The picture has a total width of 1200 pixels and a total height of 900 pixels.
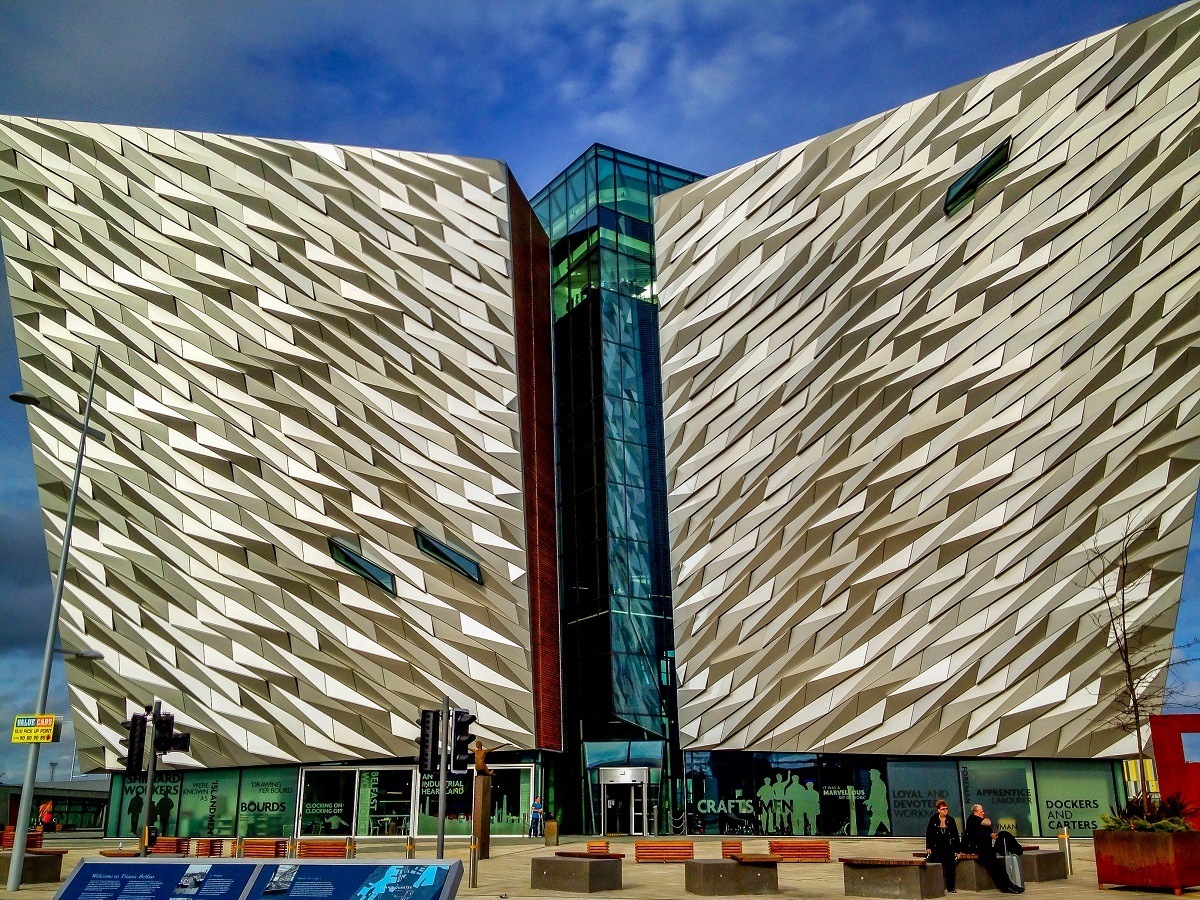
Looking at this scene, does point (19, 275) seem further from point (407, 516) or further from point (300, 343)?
point (407, 516)

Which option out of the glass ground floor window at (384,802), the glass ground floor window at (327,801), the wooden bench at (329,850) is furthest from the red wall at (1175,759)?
the glass ground floor window at (327,801)

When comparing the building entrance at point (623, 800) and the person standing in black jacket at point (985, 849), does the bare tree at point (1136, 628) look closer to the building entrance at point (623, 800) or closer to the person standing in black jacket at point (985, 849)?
the person standing in black jacket at point (985, 849)

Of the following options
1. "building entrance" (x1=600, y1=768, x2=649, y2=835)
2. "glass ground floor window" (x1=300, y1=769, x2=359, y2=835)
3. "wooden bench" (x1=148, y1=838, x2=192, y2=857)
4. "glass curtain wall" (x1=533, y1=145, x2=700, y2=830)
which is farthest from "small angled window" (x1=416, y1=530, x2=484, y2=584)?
"wooden bench" (x1=148, y1=838, x2=192, y2=857)

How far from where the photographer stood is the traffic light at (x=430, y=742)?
17.5m

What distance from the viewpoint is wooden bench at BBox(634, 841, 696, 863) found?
24.4 m

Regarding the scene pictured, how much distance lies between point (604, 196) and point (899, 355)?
17.3 meters

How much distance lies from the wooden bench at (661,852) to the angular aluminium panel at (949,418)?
11387mm

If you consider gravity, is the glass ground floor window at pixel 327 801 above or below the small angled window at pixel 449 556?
below

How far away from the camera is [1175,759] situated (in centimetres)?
1998

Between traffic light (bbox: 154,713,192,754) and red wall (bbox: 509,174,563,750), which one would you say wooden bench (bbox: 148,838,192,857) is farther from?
red wall (bbox: 509,174,563,750)

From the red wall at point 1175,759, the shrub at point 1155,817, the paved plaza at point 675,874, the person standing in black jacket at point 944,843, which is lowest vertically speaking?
the paved plaza at point 675,874

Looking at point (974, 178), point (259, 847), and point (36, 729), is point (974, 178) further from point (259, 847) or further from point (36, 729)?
point (36, 729)

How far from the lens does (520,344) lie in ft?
139

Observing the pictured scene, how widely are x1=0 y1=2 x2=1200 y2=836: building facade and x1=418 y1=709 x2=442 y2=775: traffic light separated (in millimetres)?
20119
